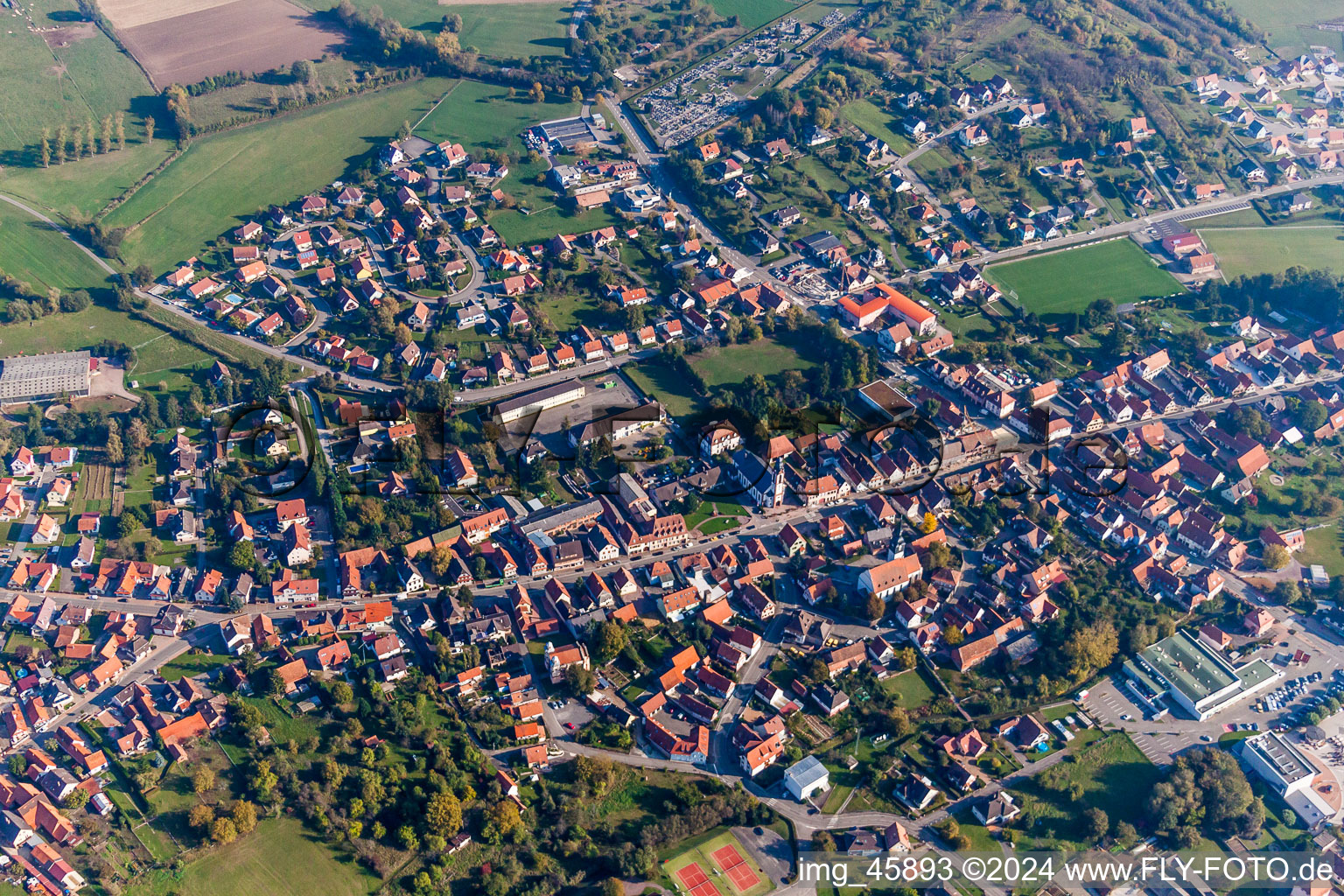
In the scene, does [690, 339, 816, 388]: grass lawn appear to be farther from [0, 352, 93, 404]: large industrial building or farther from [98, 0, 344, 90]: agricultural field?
[98, 0, 344, 90]: agricultural field

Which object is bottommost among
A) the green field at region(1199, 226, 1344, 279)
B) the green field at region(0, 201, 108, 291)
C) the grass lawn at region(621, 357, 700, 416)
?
the grass lawn at region(621, 357, 700, 416)

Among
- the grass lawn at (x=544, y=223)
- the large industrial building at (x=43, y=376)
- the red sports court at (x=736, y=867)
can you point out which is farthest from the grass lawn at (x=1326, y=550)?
the large industrial building at (x=43, y=376)

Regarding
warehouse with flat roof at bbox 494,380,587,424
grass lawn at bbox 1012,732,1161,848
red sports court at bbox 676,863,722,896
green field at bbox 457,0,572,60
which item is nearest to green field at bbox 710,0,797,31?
green field at bbox 457,0,572,60

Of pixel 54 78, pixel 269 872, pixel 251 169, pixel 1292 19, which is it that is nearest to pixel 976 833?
pixel 269 872

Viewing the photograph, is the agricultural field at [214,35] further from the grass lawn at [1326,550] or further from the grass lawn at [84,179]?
the grass lawn at [1326,550]

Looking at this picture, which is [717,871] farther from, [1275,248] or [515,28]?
[515,28]

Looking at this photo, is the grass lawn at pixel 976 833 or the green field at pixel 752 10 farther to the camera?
the green field at pixel 752 10
